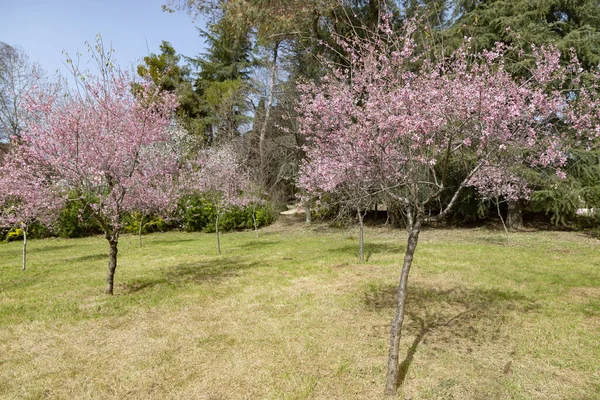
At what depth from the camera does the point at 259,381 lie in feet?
13.9

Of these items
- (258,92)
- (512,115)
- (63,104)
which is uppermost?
(258,92)

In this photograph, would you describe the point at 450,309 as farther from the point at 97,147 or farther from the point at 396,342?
the point at 97,147

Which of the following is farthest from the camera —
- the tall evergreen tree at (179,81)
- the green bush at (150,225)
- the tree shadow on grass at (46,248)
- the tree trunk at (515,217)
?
the tall evergreen tree at (179,81)

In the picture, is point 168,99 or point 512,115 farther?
point 168,99

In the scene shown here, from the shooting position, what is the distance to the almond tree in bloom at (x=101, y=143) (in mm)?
6926

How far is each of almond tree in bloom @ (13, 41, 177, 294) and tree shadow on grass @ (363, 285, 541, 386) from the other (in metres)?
5.25

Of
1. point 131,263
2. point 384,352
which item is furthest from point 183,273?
point 384,352

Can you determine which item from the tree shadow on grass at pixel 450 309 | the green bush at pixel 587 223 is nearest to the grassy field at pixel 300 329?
the tree shadow on grass at pixel 450 309

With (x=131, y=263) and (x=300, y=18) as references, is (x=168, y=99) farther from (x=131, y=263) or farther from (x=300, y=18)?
(x=300, y=18)

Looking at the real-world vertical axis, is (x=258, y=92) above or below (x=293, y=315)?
above

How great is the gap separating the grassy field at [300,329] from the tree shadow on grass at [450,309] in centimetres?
3

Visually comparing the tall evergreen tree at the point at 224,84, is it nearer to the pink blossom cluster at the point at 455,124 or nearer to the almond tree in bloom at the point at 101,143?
the almond tree in bloom at the point at 101,143

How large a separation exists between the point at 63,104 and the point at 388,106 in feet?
22.6

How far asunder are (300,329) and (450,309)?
273 cm
